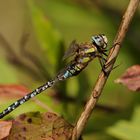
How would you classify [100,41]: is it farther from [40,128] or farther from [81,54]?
[40,128]

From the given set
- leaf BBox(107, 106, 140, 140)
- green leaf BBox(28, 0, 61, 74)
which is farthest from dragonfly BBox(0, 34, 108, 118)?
green leaf BBox(28, 0, 61, 74)

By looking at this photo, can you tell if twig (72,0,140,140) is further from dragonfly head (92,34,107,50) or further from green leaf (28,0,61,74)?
green leaf (28,0,61,74)

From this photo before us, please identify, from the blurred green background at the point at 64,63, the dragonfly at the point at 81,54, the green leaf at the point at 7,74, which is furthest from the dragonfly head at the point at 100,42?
the green leaf at the point at 7,74

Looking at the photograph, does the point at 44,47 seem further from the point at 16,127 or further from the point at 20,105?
the point at 16,127

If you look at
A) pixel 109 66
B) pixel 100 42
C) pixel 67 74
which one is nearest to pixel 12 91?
pixel 67 74

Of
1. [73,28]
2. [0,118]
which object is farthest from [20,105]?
[73,28]

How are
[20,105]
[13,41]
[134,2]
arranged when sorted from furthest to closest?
1. [13,41]
2. [20,105]
3. [134,2]
